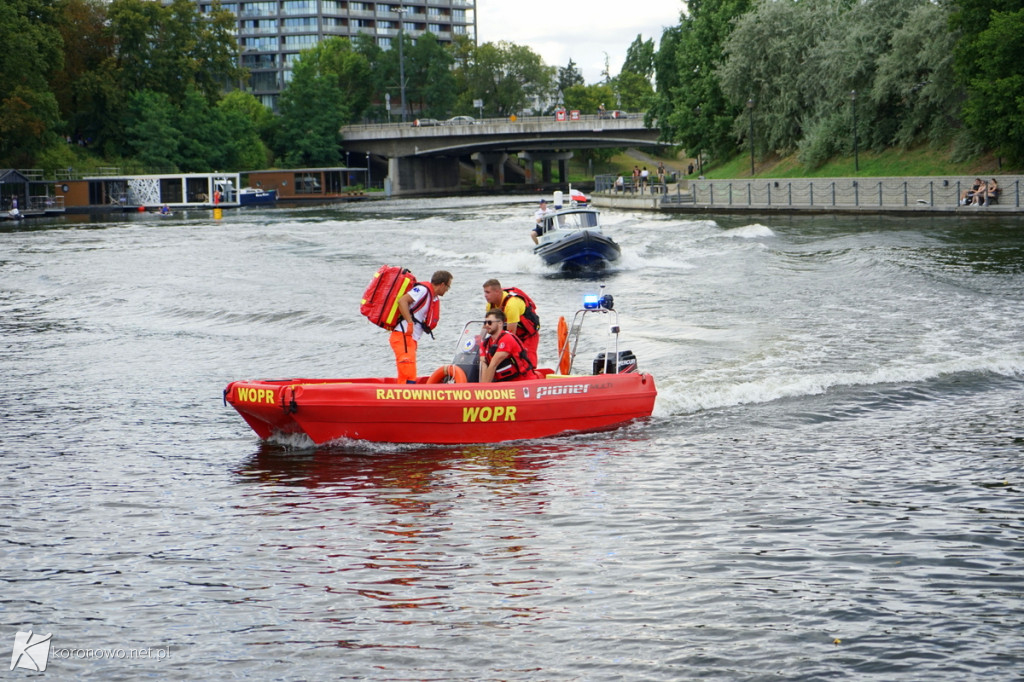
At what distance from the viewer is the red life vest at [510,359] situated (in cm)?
1453

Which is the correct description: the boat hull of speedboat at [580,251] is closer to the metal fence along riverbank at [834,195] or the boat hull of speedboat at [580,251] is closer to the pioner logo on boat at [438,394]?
the metal fence along riverbank at [834,195]

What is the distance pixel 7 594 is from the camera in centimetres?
966

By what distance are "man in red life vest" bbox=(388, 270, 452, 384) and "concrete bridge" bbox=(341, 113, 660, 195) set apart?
89134 mm

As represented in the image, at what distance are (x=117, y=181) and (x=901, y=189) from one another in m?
65.9

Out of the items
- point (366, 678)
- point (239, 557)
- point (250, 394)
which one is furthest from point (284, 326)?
point (366, 678)

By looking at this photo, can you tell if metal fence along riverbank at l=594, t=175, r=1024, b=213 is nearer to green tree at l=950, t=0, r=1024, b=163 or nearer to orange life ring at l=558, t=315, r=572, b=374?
green tree at l=950, t=0, r=1024, b=163

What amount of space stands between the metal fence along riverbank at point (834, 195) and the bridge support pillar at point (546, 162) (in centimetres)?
6247

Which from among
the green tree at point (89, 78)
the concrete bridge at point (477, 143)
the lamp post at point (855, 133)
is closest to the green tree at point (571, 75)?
the concrete bridge at point (477, 143)

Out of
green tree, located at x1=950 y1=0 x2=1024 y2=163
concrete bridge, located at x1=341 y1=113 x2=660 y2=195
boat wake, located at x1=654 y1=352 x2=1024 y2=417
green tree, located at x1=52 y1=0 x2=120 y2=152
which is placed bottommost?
boat wake, located at x1=654 y1=352 x2=1024 y2=417

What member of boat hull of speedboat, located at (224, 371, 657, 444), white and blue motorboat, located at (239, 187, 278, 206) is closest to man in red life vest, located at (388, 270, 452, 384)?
boat hull of speedboat, located at (224, 371, 657, 444)

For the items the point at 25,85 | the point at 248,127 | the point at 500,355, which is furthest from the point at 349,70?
the point at 500,355

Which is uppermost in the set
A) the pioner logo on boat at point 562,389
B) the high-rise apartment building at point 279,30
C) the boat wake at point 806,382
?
the high-rise apartment building at point 279,30

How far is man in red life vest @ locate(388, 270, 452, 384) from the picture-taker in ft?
49.1

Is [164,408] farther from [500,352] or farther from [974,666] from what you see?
[974,666]
